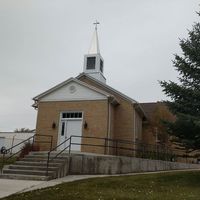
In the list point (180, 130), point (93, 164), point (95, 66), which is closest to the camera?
point (180, 130)

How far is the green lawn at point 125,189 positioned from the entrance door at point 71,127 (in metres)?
7.54

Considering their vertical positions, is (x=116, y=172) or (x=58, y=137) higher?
(x=58, y=137)

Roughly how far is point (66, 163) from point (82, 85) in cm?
767

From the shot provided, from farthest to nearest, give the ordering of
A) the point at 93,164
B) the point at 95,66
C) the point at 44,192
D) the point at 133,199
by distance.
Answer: the point at 95,66, the point at 93,164, the point at 44,192, the point at 133,199

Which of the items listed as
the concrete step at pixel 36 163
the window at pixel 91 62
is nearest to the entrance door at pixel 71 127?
the concrete step at pixel 36 163

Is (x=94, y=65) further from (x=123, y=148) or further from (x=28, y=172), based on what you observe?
(x=28, y=172)

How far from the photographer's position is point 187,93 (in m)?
16.1

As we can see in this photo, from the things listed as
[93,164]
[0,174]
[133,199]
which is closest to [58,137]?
[93,164]

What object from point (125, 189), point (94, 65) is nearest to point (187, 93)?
point (125, 189)

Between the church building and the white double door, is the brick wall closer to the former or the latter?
the church building

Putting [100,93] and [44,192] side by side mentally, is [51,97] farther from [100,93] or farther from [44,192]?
[44,192]

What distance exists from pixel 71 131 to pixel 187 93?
9350mm

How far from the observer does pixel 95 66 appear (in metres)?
29.5

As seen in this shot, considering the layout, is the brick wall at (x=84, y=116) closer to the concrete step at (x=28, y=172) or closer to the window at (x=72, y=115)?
Result: the window at (x=72, y=115)
